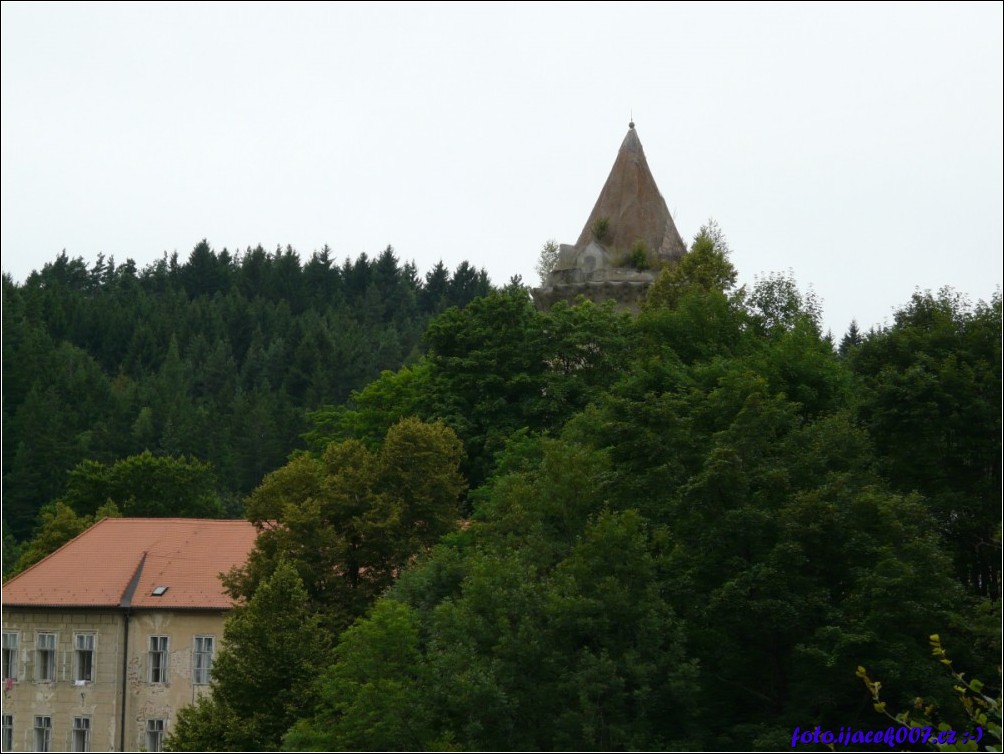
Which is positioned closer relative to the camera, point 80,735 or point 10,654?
point 80,735

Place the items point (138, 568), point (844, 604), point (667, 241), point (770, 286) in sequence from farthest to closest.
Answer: point (667, 241) < point (138, 568) < point (770, 286) < point (844, 604)

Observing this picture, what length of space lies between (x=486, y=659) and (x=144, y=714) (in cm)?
2243

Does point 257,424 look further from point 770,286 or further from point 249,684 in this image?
point 249,684

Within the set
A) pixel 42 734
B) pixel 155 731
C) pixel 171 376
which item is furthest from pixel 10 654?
pixel 171 376

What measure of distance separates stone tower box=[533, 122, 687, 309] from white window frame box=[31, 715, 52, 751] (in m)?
23.7

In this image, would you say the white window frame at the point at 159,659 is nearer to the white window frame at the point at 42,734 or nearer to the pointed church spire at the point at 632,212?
the white window frame at the point at 42,734

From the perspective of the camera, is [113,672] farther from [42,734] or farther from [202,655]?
[42,734]

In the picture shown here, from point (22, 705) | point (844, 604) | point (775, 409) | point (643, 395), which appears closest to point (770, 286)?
point (643, 395)

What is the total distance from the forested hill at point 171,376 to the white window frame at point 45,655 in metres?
Answer: 53.9

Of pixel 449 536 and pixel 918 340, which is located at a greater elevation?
pixel 918 340

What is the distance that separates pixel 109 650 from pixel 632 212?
2618 centimetres

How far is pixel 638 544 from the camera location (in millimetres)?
31781

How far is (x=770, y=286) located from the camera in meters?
49.2

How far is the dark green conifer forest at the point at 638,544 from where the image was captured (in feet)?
99.0
